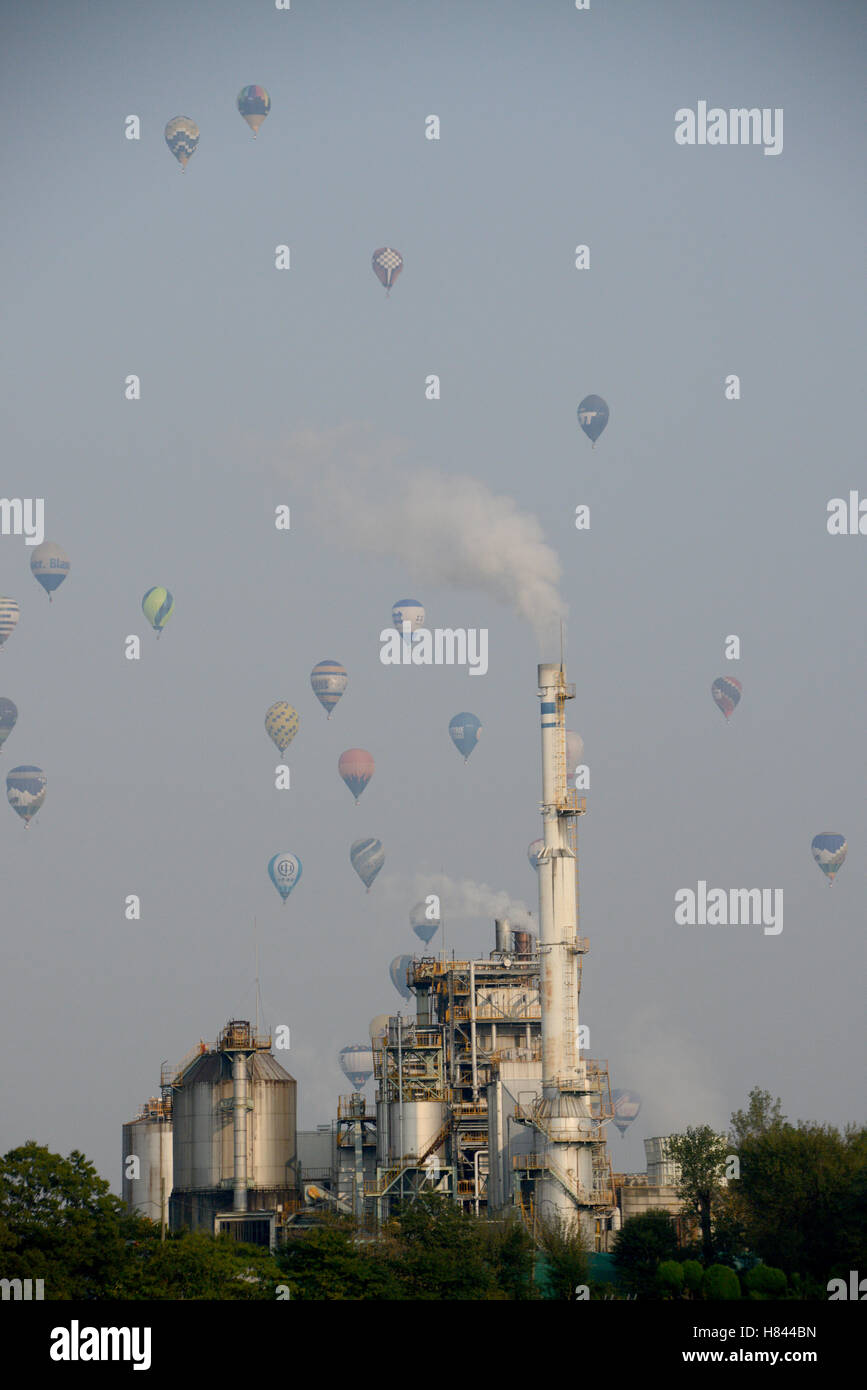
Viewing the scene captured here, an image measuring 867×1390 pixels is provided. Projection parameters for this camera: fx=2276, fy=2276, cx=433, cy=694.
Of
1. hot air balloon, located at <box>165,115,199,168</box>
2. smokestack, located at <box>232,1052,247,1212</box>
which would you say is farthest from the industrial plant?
hot air balloon, located at <box>165,115,199,168</box>

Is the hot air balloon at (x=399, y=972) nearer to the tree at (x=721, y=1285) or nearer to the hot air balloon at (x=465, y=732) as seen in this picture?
the hot air balloon at (x=465, y=732)

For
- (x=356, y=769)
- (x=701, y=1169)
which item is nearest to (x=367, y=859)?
(x=356, y=769)

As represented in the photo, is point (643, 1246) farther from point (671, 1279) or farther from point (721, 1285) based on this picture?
point (721, 1285)

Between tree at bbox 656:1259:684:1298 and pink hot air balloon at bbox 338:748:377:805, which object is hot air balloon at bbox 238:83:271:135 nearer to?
pink hot air balloon at bbox 338:748:377:805

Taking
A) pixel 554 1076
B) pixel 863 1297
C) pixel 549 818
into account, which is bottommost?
pixel 863 1297
